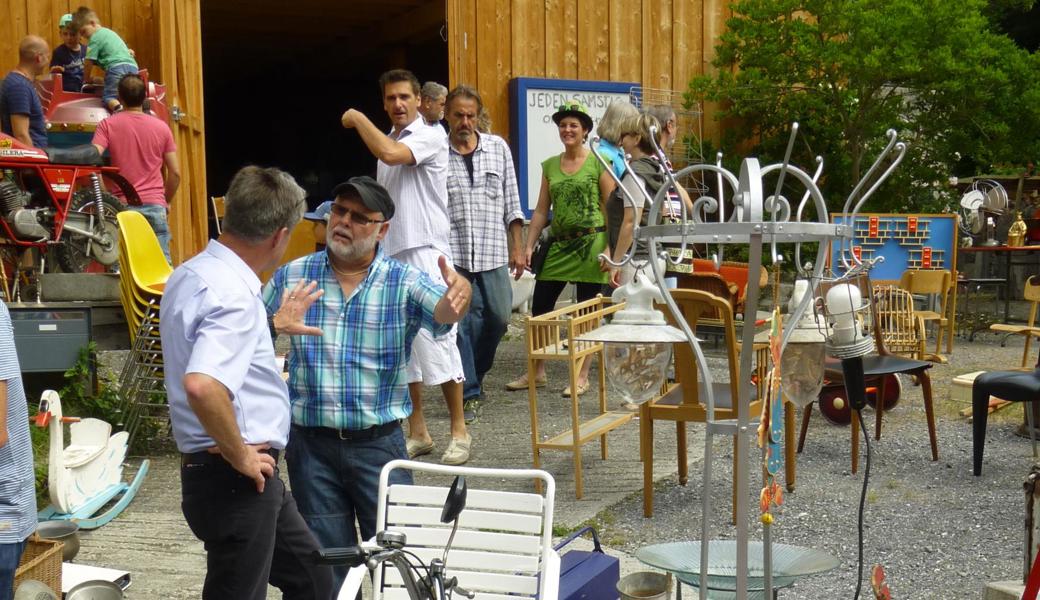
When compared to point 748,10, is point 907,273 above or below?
below

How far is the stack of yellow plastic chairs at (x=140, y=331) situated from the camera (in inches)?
278

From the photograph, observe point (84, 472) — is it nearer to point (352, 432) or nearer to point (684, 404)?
point (352, 432)

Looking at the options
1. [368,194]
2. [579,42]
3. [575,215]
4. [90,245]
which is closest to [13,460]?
[368,194]

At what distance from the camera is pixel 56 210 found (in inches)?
324

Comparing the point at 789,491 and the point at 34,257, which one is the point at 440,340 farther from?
the point at 34,257

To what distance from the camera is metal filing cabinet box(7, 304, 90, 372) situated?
293 inches

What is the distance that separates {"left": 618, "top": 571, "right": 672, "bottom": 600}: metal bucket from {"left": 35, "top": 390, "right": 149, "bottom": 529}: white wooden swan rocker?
3.09m

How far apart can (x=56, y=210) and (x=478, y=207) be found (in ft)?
10.8

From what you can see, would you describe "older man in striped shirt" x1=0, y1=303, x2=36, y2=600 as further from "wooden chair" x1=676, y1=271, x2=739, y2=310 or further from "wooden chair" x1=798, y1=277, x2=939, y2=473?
"wooden chair" x1=676, y1=271, x2=739, y2=310

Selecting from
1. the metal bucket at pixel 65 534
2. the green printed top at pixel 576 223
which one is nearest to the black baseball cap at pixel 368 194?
the metal bucket at pixel 65 534

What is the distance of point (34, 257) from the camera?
8266 mm

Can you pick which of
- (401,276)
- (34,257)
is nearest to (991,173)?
(34,257)

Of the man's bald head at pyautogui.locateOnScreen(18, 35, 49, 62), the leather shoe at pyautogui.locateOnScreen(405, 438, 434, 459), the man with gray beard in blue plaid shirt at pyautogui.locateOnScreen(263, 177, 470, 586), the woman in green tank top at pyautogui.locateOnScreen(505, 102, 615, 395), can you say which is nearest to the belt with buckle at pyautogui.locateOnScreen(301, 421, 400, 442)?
the man with gray beard in blue plaid shirt at pyautogui.locateOnScreen(263, 177, 470, 586)

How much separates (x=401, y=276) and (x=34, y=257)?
5406 mm
